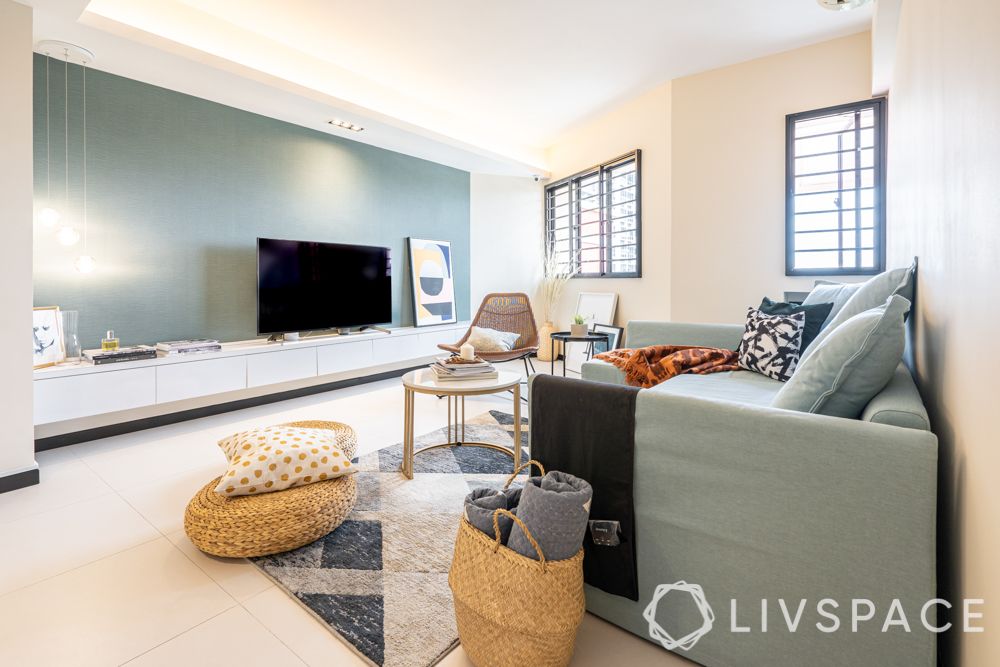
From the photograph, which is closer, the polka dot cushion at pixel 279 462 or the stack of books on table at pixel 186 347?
the polka dot cushion at pixel 279 462

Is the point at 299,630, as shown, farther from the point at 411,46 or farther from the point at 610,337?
the point at 610,337

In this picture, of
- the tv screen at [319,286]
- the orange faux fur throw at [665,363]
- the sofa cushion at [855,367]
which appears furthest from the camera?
the tv screen at [319,286]

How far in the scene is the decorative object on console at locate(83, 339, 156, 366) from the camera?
289cm

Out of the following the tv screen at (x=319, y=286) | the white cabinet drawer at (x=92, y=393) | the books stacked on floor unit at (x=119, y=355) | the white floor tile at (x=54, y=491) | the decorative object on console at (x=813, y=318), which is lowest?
the white floor tile at (x=54, y=491)

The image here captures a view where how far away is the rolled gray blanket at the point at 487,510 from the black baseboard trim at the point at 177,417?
257 cm

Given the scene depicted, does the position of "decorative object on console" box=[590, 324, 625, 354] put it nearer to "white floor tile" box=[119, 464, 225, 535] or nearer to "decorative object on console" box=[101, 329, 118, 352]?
"white floor tile" box=[119, 464, 225, 535]

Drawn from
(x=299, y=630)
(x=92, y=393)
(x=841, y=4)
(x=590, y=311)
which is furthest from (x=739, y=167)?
(x=92, y=393)

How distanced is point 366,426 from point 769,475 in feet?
9.30

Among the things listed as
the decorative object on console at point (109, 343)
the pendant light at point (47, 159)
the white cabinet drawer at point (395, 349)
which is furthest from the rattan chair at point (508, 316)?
the pendant light at point (47, 159)

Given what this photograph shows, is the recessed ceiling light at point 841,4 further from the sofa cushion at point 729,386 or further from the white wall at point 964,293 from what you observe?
the sofa cushion at point 729,386

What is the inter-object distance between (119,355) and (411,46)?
2.94 metres

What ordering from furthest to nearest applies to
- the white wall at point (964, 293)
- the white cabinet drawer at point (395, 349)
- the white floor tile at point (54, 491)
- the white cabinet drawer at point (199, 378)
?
the white cabinet drawer at point (395, 349) < the white cabinet drawer at point (199, 378) < the white floor tile at point (54, 491) < the white wall at point (964, 293)

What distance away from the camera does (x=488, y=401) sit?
4125mm

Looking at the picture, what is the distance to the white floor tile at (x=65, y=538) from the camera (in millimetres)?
1709
